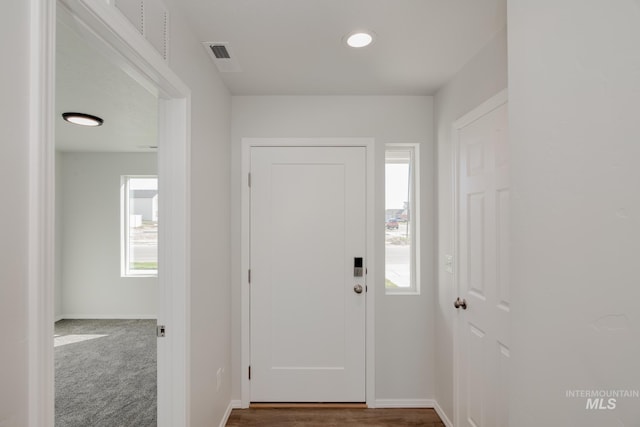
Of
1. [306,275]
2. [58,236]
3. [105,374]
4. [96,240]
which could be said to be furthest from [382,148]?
[58,236]

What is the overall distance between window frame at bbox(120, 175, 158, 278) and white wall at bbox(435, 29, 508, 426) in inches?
158

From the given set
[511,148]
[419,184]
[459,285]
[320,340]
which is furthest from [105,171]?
[511,148]

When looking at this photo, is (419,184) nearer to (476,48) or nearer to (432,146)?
(432,146)

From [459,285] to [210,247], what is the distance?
156cm

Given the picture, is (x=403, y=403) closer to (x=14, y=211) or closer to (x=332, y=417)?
(x=332, y=417)

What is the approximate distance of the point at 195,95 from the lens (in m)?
1.75

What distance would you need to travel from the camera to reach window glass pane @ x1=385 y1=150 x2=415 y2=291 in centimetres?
269

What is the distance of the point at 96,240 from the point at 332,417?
4171mm

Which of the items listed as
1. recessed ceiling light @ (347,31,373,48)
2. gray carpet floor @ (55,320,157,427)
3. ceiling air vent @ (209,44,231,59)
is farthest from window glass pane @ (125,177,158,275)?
recessed ceiling light @ (347,31,373,48)

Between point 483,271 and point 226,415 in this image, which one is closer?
point 483,271

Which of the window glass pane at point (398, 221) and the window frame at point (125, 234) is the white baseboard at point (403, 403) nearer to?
the window glass pane at point (398, 221)

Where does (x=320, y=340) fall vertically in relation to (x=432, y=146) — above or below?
below

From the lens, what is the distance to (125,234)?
15.9ft

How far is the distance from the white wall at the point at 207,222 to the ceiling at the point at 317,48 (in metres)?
0.15
